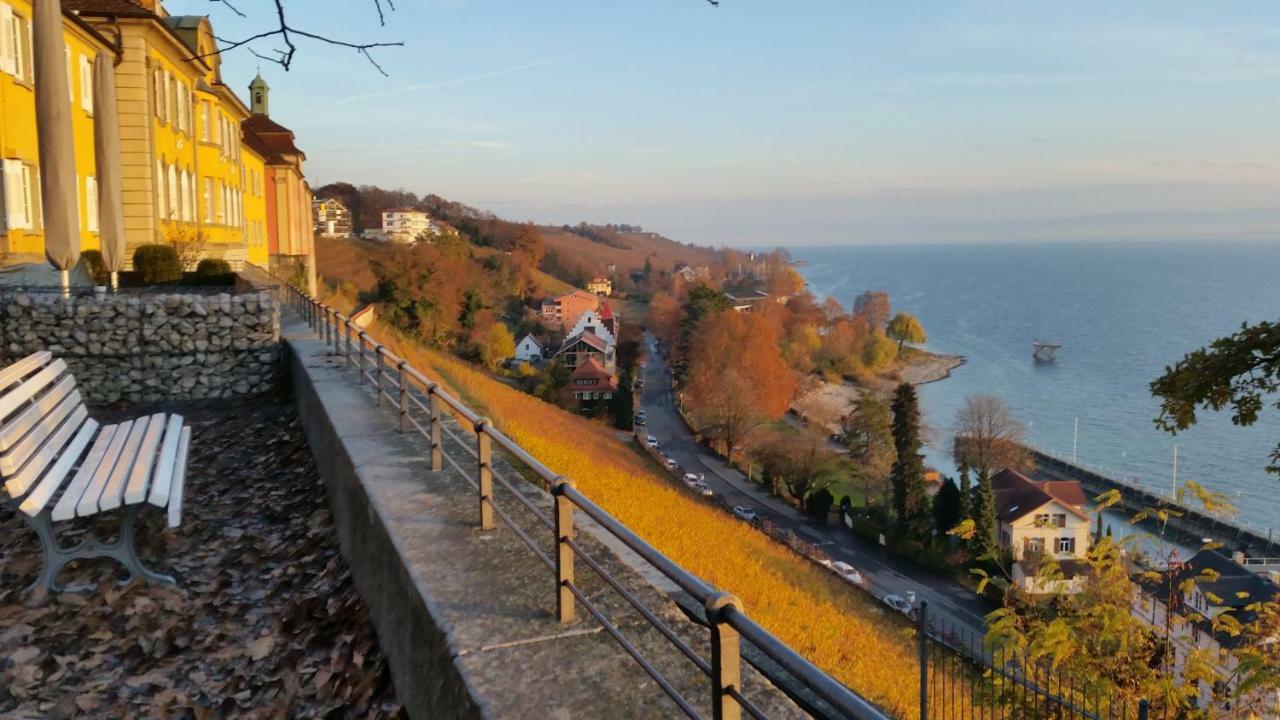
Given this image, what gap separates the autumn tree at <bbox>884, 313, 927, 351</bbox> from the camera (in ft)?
360

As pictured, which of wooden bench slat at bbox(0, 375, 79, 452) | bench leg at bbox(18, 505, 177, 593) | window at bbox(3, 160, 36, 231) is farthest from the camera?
window at bbox(3, 160, 36, 231)

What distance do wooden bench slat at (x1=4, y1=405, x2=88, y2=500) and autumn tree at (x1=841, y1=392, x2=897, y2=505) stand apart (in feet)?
157

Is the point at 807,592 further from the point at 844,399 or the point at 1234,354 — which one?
the point at 844,399

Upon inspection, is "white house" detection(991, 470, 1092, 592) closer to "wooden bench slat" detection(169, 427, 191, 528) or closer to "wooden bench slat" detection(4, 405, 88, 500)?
"wooden bench slat" detection(169, 427, 191, 528)

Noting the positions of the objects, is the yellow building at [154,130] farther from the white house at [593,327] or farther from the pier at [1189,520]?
the white house at [593,327]

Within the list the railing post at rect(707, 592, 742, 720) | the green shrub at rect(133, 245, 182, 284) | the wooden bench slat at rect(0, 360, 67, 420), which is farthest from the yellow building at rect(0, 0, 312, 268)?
the railing post at rect(707, 592, 742, 720)

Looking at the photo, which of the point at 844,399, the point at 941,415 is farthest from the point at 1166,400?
the point at 844,399

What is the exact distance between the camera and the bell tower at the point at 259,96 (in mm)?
48375

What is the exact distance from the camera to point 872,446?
176ft

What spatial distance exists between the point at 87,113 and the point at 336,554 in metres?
18.6

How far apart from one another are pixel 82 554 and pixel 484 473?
257cm

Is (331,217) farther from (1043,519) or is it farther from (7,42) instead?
(7,42)

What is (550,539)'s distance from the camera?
4.54m

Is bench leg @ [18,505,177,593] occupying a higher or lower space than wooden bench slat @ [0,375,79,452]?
lower
